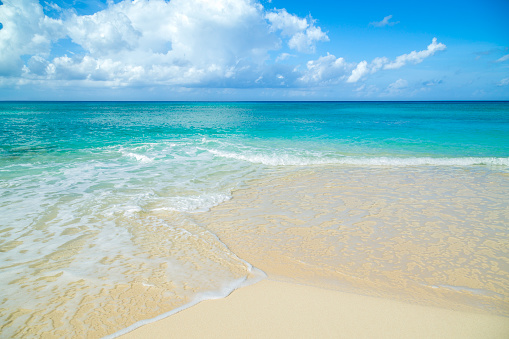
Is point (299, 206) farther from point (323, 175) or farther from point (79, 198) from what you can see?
point (79, 198)

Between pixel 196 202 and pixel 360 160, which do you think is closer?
pixel 196 202

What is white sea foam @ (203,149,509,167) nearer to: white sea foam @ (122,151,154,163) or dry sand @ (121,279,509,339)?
white sea foam @ (122,151,154,163)

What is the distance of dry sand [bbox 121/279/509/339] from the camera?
3.18 m

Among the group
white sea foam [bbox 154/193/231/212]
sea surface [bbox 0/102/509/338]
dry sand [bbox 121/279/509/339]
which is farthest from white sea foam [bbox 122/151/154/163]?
dry sand [bbox 121/279/509/339]

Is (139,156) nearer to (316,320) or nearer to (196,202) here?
(196,202)

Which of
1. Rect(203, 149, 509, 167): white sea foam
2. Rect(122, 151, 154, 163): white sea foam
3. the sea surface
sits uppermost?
Rect(203, 149, 509, 167): white sea foam

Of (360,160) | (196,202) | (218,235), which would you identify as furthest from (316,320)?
(360,160)

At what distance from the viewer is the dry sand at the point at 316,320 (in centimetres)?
318

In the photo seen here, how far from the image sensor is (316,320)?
338 centimetres

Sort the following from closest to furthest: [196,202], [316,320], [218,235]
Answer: [316,320] < [218,235] < [196,202]

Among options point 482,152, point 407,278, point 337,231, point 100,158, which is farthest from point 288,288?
point 482,152

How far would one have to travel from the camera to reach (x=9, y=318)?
11.1ft

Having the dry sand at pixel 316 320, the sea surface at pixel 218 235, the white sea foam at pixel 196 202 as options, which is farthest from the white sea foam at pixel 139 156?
the dry sand at pixel 316 320

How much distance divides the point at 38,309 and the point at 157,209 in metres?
3.78
